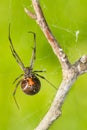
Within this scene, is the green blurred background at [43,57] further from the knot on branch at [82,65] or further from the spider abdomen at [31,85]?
the knot on branch at [82,65]

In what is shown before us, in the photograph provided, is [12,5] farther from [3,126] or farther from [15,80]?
[3,126]

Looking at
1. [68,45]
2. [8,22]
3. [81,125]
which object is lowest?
[81,125]

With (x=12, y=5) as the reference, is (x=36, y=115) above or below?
below

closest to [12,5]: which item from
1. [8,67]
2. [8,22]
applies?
[8,22]

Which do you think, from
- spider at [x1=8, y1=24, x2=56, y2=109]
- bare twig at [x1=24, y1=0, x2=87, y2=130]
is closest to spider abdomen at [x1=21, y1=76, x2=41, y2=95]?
spider at [x1=8, y1=24, x2=56, y2=109]

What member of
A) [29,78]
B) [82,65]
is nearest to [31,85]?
[29,78]
